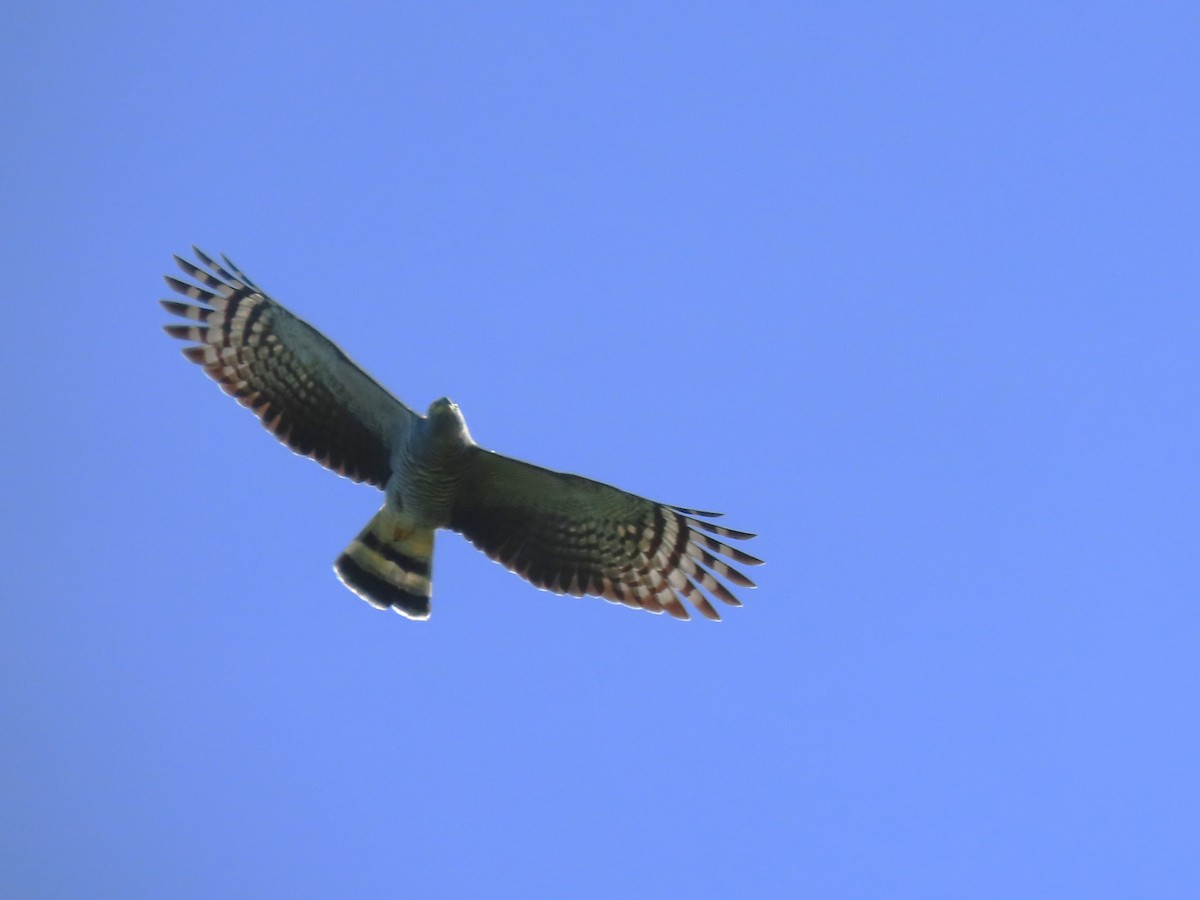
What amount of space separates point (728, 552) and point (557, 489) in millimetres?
1238

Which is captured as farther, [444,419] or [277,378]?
[277,378]

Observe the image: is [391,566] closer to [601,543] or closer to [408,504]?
[408,504]

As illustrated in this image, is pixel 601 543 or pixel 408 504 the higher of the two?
pixel 601 543

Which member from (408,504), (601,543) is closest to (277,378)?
(408,504)

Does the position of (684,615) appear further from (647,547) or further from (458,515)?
(458,515)

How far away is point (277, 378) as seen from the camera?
8.20 meters

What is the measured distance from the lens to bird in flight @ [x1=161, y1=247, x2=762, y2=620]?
798 cm

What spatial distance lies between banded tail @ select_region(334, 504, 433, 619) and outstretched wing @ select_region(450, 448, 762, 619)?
33 cm

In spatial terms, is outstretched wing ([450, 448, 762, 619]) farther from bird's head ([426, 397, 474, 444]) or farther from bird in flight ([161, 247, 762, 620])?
bird's head ([426, 397, 474, 444])

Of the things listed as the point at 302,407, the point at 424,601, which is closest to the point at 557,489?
the point at 424,601

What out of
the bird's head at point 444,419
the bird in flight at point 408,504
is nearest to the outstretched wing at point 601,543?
the bird in flight at point 408,504

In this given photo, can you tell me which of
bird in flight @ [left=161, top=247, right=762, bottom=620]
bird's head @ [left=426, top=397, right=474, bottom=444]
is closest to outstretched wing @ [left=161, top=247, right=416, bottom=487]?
bird in flight @ [left=161, top=247, right=762, bottom=620]

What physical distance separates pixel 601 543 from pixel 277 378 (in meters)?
2.43

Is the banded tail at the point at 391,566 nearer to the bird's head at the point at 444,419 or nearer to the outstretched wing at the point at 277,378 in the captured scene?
the outstretched wing at the point at 277,378
